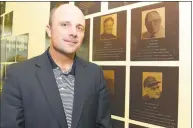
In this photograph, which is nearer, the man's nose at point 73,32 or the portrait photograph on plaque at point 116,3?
the man's nose at point 73,32

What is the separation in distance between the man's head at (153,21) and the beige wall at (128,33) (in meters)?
0.07

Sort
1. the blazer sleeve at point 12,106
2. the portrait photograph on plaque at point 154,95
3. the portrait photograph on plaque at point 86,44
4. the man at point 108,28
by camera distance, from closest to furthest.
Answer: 1. the blazer sleeve at point 12,106
2. the portrait photograph on plaque at point 154,95
3. the man at point 108,28
4. the portrait photograph on plaque at point 86,44

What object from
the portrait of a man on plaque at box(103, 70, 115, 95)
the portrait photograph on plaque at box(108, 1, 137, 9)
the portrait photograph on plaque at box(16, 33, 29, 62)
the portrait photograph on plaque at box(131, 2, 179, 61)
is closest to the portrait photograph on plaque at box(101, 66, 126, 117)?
the portrait of a man on plaque at box(103, 70, 115, 95)

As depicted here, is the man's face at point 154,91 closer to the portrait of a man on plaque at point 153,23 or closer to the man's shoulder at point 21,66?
the portrait of a man on plaque at point 153,23

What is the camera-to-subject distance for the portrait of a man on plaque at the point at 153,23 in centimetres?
126

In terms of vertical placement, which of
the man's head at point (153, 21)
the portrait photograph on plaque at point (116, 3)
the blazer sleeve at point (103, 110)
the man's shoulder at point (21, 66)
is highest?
the portrait photograph on plaque at point (116, 3)

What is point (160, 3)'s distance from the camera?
1.27 meters

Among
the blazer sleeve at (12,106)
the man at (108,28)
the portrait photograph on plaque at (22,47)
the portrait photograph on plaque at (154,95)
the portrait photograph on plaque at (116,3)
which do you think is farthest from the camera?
the portrait photograph on plaque at (22,47)

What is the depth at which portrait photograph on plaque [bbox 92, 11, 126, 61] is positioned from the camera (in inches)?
57.2

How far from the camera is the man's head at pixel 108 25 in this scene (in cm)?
153

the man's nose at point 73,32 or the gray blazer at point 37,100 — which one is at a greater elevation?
the man's nose at point 73,32

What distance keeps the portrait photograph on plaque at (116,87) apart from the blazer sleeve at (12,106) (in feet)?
1.85

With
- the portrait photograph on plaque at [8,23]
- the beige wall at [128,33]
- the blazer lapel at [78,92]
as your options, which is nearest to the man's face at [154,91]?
the beige wall at [128,33]

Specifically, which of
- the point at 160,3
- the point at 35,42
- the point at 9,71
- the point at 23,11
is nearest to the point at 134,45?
the point at 160,3
